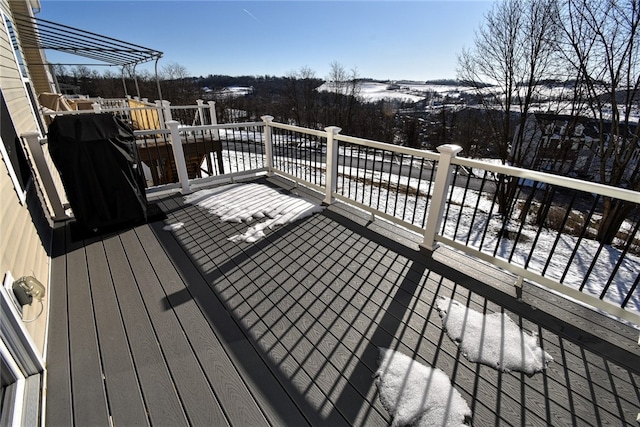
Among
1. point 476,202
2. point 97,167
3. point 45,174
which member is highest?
point 97,167

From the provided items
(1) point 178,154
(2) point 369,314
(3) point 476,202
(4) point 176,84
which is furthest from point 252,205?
(4) point 176,84

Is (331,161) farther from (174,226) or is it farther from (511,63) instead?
(511,63)

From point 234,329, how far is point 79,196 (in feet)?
7.35

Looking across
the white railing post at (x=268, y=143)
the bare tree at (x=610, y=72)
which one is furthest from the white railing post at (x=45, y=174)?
the bare tree at (x=610, y=72)

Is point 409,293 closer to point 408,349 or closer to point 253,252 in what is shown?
point 408,349

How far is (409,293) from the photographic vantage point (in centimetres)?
217

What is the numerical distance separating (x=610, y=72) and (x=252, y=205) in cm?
902

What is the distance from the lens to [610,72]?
6582mm

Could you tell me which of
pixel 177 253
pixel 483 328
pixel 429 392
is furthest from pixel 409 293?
pixel 177 253

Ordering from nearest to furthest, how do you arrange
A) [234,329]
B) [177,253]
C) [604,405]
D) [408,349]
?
[604,405] < [408,349] < [234,329] < [177,253]

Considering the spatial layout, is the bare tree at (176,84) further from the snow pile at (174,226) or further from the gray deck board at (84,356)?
the gray deck board at (84,356)

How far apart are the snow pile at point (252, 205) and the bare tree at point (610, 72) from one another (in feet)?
22.1

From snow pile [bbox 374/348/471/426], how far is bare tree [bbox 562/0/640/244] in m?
6.92

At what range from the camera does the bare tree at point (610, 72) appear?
6109 mm
